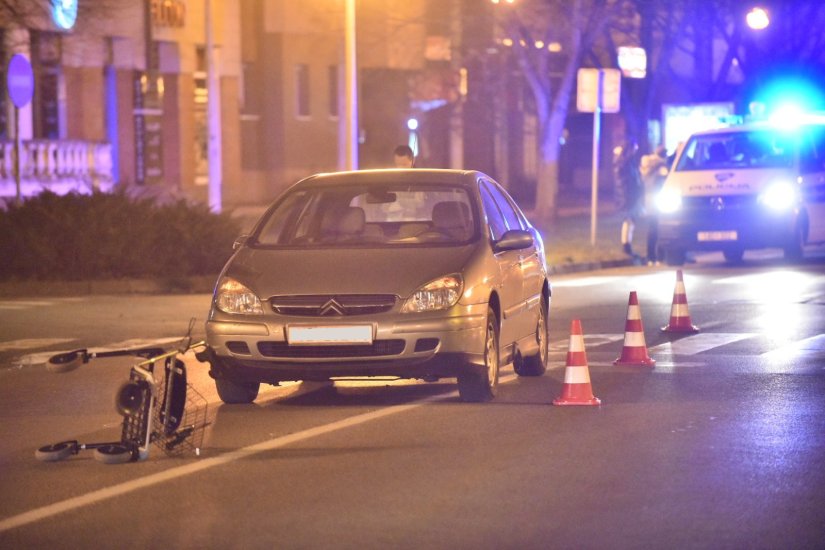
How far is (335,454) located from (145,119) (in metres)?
35.3

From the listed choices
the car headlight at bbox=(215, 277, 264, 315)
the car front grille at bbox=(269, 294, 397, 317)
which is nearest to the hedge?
the car headlight at bbox=(215, 277, 264, 315)

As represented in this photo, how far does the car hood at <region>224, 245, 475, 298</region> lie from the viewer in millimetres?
10977

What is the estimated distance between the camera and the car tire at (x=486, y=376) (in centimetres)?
1126

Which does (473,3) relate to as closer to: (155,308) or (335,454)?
(155,308)

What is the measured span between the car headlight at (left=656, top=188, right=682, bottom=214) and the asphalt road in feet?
38.5

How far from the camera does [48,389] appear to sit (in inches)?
507


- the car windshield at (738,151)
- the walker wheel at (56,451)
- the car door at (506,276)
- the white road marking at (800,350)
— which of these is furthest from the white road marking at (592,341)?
the car windshield at (738,151)

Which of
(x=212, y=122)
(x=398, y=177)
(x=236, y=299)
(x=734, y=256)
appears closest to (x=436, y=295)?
(x=236, y=299)

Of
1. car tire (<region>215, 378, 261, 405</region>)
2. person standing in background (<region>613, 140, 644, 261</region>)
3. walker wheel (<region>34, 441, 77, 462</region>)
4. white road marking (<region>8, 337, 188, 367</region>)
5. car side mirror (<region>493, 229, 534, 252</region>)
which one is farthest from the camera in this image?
person standing in background (<region>613, 140, 644, 261</region>)

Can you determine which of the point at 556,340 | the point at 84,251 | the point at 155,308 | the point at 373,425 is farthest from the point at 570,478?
the point at 84,251

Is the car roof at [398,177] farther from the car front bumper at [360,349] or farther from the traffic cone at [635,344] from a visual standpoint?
the traffic cone at [635,344]

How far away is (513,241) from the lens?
39.1 ft

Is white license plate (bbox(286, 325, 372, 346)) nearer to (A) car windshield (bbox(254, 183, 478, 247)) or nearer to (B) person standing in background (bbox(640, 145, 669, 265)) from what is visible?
(A) car windshield (bbox(254, 183, 478, 247))

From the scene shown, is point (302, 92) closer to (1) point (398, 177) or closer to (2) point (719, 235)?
(2) point (719, 235)
